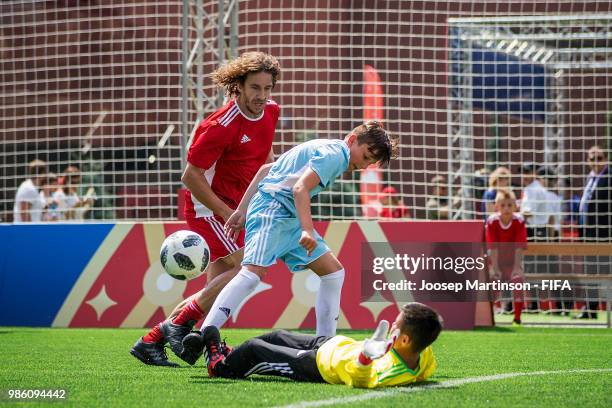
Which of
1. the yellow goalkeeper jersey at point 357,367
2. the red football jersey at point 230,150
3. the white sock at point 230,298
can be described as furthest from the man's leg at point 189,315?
the yellow goalkeeper jersey at point 357,367

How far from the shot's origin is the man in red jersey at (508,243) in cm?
1238

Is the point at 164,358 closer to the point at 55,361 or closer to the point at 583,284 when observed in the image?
the point at 55,361

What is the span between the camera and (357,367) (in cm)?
515

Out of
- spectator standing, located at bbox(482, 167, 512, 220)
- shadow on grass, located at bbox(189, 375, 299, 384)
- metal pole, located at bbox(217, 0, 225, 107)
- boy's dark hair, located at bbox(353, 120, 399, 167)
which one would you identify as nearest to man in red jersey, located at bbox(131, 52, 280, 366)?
shadow on grass, located at bbox(189, 375, 299, 384)

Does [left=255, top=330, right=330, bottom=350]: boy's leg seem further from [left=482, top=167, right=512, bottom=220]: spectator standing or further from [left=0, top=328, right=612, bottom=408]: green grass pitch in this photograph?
[left=482, top=167, right=512, bottom=220]: spectator standing

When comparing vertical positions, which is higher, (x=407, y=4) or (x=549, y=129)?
(x=407, y=4)

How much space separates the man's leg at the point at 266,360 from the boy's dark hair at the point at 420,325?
0.64m

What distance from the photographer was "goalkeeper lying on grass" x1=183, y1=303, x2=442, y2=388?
5.05 m

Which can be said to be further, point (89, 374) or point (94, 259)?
point (94, 259)

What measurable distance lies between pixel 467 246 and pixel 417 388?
621 cm

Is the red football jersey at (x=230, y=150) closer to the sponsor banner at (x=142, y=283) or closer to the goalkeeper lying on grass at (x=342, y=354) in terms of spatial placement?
the goalkeeper lying on grass at (x=342, y=354)

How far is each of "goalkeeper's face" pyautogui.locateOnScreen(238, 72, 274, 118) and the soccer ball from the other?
923 mm

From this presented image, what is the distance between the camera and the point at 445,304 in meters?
11.3

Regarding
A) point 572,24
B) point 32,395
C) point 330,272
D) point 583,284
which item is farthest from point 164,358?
point 572,24
